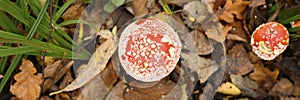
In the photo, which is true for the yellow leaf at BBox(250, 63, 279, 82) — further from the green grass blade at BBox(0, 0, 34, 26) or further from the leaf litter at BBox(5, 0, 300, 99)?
the green grass blade at BBox(0, 0, 34, 26)

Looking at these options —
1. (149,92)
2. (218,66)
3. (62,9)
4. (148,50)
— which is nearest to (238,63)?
(218,66)

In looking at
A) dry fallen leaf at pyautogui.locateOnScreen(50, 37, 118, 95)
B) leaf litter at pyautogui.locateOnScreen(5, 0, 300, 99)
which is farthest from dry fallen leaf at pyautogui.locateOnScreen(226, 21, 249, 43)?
dry fallen leaf at pyautogui.locateOnScreen(50, 37, 118, 95)

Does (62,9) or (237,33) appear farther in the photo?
(237,33)

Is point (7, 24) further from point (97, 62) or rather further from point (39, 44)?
point (97, 62)

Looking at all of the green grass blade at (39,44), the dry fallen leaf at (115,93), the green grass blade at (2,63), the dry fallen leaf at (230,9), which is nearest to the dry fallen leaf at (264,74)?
the dry fallen leaf at (230,9)

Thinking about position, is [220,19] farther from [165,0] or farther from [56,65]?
[56,65]
